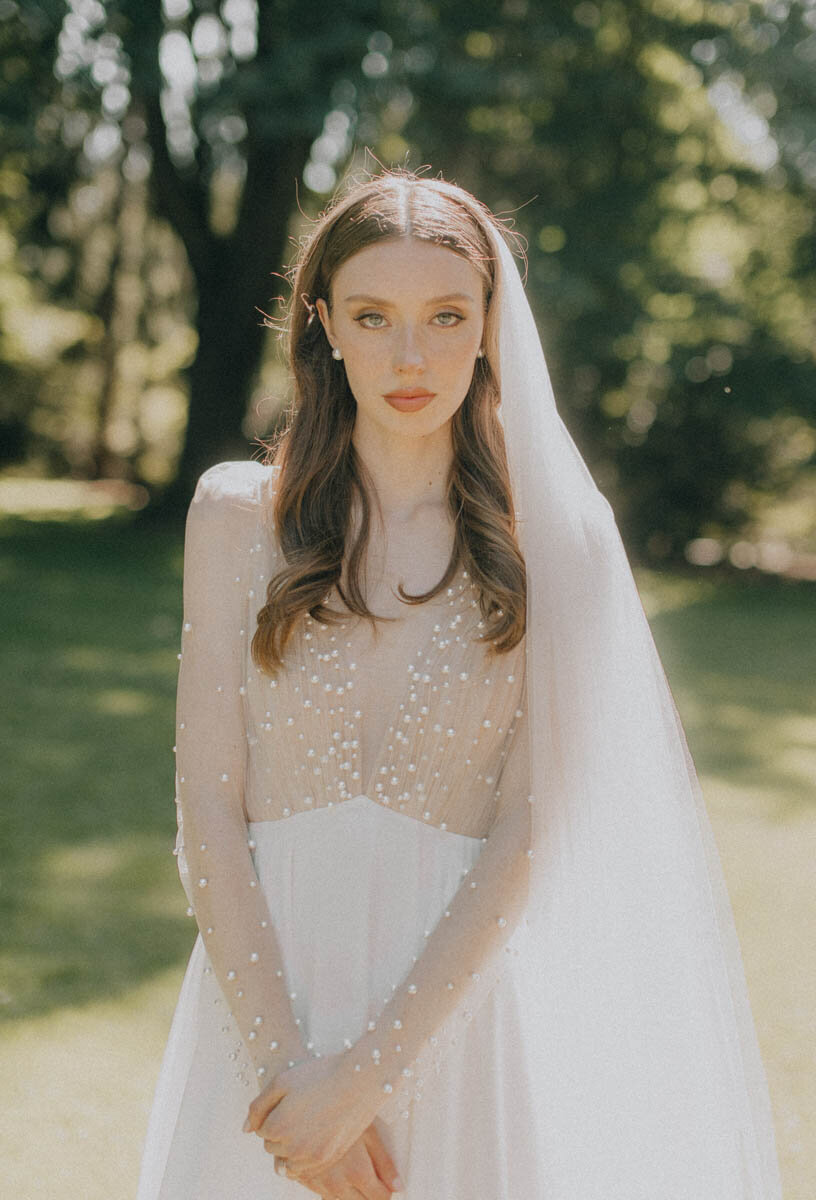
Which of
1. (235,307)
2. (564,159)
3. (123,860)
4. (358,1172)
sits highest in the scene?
(564,159)

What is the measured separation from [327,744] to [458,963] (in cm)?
41

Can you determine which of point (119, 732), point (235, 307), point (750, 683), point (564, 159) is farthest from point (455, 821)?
point (235, 307)

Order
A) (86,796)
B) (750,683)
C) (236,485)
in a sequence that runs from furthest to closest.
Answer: (750,683) → (86,796) → (236,485)

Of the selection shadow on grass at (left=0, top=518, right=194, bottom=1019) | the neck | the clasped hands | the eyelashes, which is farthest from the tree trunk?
the clasped hands

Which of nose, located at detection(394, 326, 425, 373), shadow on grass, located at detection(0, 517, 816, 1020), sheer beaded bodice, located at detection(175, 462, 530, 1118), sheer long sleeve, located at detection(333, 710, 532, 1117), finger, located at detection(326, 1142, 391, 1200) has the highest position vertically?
shadow on grass, located at detection(0, 517, 816, 1020)

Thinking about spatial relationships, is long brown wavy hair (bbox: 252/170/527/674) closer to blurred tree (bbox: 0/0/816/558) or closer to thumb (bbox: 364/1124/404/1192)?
thumb (bbox: 364/1124/404/1192)

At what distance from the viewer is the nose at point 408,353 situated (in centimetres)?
196

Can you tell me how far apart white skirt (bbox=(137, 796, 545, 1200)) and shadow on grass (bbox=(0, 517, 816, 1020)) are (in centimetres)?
247

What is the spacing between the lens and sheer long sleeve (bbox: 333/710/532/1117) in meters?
1.86

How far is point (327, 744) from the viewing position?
2.03 m

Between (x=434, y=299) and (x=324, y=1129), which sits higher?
(x=434, y=299)

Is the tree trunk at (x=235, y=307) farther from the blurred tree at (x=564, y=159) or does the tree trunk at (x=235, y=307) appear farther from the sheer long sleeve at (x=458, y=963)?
the sheer long sleeve at (x=458, y=963)

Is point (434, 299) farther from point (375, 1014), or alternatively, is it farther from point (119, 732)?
point (119, 732)

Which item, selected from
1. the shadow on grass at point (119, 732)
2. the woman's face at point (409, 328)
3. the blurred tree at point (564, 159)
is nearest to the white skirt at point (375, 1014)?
the woman's face at point (409, 328)
